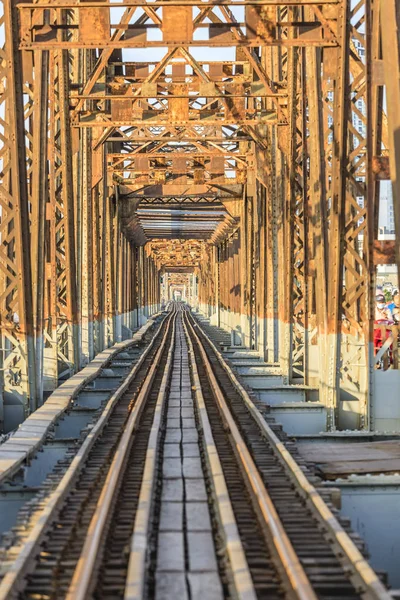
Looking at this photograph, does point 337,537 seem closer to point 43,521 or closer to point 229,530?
point 229,530

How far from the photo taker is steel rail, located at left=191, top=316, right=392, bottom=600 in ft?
18.0

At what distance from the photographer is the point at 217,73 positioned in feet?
69.6

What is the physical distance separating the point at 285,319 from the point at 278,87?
5884 millimetres

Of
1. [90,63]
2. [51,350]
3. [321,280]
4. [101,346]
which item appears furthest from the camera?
[101,346]

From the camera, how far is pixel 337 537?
6.46m

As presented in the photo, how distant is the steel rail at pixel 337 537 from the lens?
5480 millimetres

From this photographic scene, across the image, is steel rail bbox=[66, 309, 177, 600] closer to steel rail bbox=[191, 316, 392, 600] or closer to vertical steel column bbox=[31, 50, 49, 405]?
steel rail bbox=[191, 316, 392, 600]

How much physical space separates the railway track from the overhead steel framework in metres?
2.83

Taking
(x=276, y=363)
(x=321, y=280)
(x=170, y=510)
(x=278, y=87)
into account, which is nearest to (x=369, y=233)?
(x=321, y=280)

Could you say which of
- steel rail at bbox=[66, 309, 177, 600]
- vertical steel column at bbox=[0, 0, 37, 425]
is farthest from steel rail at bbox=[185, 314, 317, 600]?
vertical steel column at bbox=[0, 0, 37, 425]

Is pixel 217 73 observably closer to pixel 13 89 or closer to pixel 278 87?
pixel 278 87

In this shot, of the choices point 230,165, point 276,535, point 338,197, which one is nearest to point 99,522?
point 276,535

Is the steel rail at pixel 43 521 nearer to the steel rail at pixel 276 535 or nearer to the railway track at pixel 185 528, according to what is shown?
the railway track at pixel 185 528

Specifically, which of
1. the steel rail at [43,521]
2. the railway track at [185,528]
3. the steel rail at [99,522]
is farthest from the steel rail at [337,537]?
the steel rail at [43,521]
